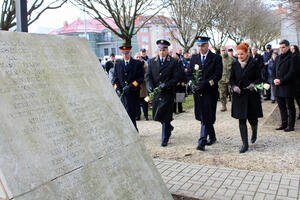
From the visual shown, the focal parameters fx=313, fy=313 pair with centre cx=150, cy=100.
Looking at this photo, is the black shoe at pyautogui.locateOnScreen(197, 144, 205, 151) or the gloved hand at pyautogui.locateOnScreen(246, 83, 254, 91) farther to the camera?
the black shoe at pyautogui.locateOnScreen(197, 144, 205, 151)

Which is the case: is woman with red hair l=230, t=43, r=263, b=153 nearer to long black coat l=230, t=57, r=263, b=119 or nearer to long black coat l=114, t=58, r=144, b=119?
long black coat l=230, t=57, r=263, b=119

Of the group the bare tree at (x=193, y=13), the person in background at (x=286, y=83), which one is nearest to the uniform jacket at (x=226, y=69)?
the person in background at (x=286, y=83)

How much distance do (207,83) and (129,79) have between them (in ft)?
6.78

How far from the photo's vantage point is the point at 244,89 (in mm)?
5812

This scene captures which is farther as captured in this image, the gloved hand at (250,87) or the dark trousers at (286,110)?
the dark trousers at (286,110)

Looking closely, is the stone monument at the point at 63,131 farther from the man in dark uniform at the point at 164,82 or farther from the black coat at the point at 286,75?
the black coat at the point at 286,75

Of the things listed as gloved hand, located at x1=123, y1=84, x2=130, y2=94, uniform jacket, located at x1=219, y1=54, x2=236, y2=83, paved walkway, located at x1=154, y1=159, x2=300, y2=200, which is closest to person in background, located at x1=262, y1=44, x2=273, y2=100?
uniform jacket, located at x1=219, y1=54, x2=236, y2=83

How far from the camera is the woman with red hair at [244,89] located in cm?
578

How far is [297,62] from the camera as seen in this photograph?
7305 millimetres

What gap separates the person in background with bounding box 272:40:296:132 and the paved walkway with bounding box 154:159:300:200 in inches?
127

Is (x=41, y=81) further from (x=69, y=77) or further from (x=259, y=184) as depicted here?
(x=259, y=184)

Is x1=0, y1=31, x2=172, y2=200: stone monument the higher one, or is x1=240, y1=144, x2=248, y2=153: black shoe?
x1=0, y1=31, x2=172, y2=200: stone monument

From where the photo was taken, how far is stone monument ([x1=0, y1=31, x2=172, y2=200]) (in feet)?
7.80

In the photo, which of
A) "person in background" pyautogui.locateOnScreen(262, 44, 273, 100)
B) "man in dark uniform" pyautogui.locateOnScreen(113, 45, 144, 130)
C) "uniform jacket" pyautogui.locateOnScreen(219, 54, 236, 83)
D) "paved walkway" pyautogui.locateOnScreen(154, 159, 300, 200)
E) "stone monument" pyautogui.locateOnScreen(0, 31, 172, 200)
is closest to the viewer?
"stone monument" pyautogui.locateOnScreen(0, 31, 172, 200)
